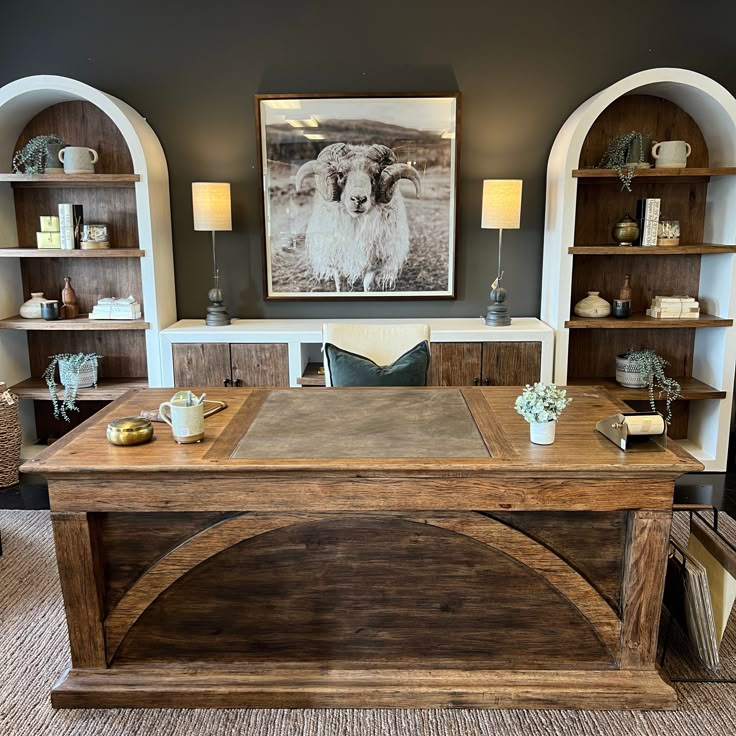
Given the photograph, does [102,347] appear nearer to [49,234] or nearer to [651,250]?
[49,234]

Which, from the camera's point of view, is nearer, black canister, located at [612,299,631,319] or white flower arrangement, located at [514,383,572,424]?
white flower arrangement, located at [514,383,572,424]

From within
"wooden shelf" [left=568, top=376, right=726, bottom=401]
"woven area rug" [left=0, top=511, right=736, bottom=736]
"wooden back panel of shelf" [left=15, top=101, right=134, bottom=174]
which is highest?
"wooden back panel of shelf" [left=15, top=101, right=134, bottom=174]

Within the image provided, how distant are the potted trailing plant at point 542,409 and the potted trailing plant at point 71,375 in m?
2.92

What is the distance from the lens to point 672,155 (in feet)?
12.8

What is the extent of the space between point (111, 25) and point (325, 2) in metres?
1.26

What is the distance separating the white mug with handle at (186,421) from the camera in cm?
216

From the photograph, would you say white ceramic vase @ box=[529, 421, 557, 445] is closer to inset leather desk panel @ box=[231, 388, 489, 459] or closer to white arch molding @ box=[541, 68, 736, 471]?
inset leather desk panel @ box=[231, 388, 489, 459]

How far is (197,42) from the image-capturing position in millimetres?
4160

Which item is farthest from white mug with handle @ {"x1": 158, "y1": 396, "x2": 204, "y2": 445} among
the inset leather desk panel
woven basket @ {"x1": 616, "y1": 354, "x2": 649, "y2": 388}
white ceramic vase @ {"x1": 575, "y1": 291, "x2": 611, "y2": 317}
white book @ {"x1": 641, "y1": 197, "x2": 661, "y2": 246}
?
white book @ {"x1": 641, "y1": 197, "x2": 661, "y2": 246}

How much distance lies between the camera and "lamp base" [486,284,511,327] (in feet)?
13.5

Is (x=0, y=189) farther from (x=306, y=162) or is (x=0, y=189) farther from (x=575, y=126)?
(x=575, y=126)

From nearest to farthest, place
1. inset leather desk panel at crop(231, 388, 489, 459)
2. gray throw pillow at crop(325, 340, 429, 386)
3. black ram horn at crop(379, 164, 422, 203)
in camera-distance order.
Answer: inset leather desk panel at crop(231, 388, 489, 459), gray throw pillow at crop(325, 340, 429, 386), black ram horn at crop(379, 164, 422, 203)

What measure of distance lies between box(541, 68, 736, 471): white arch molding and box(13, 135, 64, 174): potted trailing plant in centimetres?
288

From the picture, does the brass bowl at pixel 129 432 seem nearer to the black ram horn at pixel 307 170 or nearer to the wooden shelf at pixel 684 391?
the black ram horn at pixel 307 170
